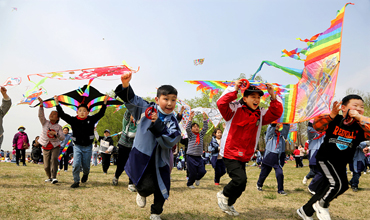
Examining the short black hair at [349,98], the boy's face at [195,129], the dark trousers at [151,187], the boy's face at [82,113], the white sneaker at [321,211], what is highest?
the short black hair at [349,98]

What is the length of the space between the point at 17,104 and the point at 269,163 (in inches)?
254

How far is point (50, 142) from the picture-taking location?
22.3 feet

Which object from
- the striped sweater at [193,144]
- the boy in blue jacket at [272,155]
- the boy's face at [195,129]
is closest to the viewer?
the boy in blue jacket at [272,155]

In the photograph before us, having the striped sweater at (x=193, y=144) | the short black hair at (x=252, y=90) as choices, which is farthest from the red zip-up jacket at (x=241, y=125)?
the striped sweater at (x=193, y=144)

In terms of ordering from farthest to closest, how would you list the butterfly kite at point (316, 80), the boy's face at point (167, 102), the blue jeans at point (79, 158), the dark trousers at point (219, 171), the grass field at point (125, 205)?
the dark trousers at point (219, 171) < the blue jeans at point (79, 158) < the grass field at point (125, 205) < the boy's face at point (167, 102) < the butterfly kite at point (316, 80)

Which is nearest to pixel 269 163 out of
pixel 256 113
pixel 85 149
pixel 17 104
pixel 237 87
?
pixel 256 113

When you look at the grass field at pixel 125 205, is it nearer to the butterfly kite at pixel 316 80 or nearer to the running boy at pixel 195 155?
the running boy at pixel 195 155

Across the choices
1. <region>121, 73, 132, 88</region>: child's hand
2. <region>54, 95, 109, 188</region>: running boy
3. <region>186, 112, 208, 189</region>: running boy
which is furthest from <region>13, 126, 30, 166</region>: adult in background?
<region>121, 73, 132, 88</region>: child's hand

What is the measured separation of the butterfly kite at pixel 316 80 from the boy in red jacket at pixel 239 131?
231mm

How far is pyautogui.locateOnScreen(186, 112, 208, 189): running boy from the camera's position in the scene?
716 cm

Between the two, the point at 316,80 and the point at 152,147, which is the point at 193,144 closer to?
the point at 152,147

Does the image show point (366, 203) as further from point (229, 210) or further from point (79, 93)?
point (79, 93)

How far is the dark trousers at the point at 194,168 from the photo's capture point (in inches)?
281

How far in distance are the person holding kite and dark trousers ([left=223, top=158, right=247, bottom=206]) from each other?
475cm
